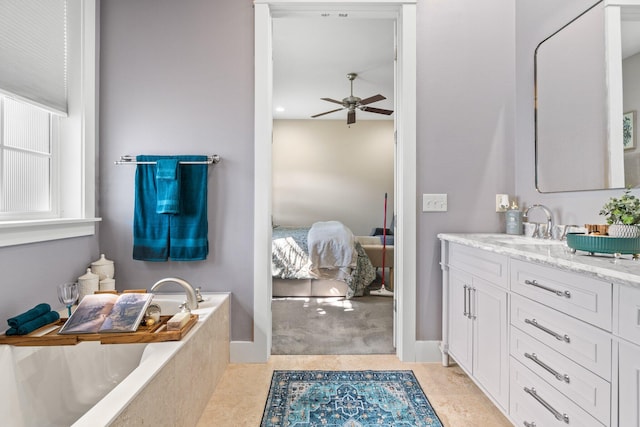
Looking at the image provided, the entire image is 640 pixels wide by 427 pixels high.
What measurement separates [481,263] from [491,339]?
1.21 feet

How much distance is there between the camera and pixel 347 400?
177cm

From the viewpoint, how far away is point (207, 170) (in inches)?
86.1

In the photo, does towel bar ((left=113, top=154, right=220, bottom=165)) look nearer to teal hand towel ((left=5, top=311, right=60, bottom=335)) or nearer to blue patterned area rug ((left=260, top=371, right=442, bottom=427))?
teal hand towel ((left=5, top=311, right=60, bottom=335))

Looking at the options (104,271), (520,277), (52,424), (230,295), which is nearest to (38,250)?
(104,271)

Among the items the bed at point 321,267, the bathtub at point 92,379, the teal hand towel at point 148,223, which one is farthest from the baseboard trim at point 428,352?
the teal hand towel at point 148,223

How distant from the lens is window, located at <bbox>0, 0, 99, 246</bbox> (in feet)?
5.55

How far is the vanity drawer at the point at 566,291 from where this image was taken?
3.23 ft

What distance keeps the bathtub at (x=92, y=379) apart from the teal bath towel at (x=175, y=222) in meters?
0.68

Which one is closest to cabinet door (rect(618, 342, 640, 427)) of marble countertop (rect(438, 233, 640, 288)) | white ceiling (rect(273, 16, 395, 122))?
marble countertop (rect(438, 233, 640, 288))

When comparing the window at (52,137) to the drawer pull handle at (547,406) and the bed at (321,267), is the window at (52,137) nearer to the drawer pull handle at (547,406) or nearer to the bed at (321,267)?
the bed at (321,267)

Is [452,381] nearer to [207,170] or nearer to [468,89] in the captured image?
[468,89]

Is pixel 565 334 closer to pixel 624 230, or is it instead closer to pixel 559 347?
pixel 559 347

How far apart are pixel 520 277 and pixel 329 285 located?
2494 millimetres

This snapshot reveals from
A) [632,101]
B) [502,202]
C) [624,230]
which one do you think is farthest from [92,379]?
[632,101]
